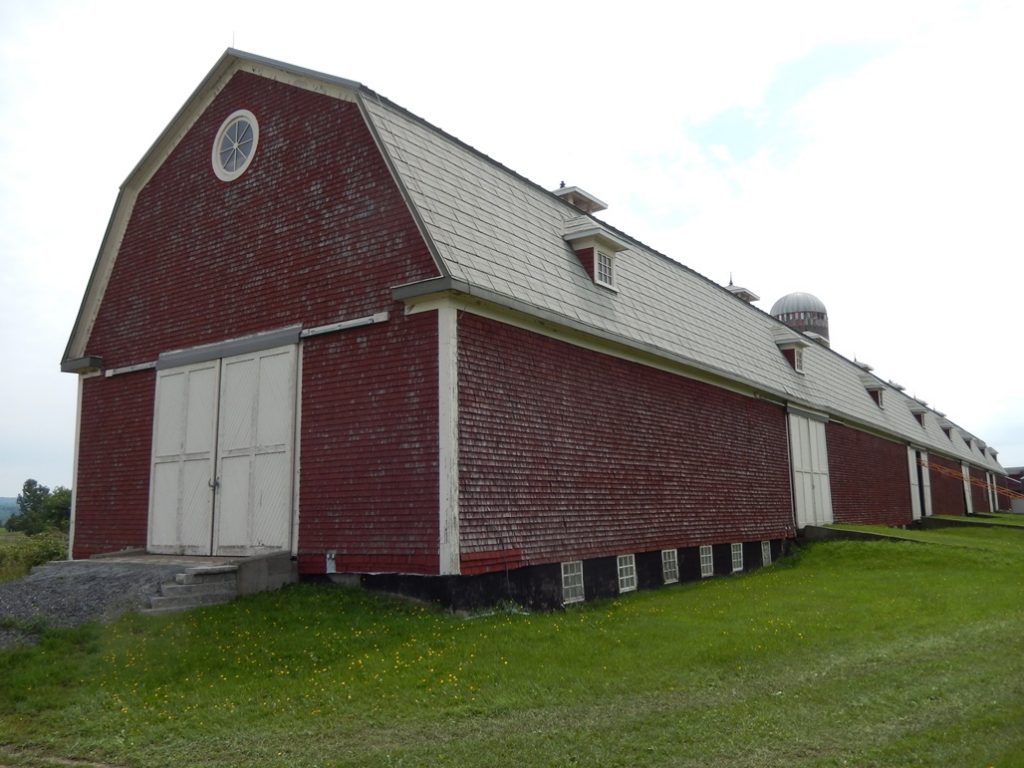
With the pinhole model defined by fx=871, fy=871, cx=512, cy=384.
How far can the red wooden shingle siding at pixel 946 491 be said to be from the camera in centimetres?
4300

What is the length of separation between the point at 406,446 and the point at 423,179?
14.6ft

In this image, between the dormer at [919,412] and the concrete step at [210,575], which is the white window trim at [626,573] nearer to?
the concrete step at [210,575]

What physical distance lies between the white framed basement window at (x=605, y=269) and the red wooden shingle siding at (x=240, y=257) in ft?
18.4

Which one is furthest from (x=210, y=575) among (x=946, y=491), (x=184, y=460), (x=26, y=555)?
(x=946, y=491)

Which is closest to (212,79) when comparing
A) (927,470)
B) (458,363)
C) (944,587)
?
(458,363)

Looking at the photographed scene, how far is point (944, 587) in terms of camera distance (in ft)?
53.9

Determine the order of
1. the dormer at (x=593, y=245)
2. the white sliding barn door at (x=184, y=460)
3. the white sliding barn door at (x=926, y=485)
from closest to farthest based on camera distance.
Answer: the white sliding barn door at (x=184, y=460)
the dormer at (x=593, y=245)
the white sliding barn door at (x=926, y=485)

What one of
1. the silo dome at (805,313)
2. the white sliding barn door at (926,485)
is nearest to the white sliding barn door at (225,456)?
the white sliding barn door at (926,485)

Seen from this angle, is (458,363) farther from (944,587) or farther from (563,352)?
(944,587)

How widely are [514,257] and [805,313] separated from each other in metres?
44.6

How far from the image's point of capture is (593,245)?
1797cm

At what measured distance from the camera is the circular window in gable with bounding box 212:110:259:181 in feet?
53.2

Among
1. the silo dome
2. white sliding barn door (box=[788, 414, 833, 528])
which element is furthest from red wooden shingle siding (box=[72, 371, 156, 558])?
the silo dome

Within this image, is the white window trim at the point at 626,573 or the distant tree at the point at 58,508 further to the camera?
the distant tree at the point at 58,508
